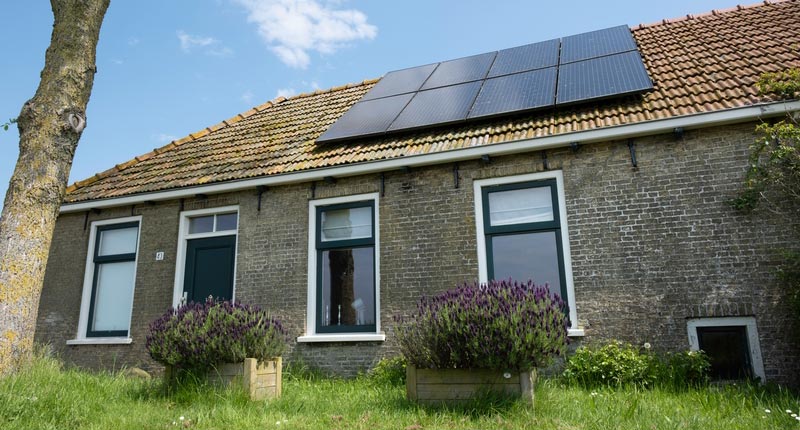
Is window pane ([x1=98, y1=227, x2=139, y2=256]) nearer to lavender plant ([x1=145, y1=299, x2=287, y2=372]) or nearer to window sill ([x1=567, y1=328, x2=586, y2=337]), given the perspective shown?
lavender plant ([x1=145, y1=299, x2=287, y2=372])

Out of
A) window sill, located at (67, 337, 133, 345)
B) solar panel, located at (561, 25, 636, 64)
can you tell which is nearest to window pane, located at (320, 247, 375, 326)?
window sill, located at (67, 337, 133, 345)

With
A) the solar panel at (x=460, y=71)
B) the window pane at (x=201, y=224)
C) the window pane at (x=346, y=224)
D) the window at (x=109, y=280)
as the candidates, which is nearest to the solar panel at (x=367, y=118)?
the solar panel at (x=460, y=71)

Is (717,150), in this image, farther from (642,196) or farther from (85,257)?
(85,257)

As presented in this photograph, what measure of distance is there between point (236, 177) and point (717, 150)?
738 cm

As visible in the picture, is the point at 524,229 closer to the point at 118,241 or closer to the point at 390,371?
the point at 390,371

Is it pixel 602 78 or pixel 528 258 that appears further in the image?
pixel 602 78

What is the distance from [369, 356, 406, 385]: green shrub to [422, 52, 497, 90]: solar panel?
213 inches

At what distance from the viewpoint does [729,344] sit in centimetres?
689

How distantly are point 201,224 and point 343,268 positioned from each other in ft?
9.97

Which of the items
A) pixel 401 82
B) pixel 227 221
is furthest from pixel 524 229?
pixel 227 221

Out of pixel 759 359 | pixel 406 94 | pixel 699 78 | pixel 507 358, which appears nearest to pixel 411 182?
pixel 406 94

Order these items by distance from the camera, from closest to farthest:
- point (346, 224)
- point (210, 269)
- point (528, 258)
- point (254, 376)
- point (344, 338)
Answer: point (254, 376) → point (528, 258) → point (344, 338) → point (346, 224) → point (210, 269)

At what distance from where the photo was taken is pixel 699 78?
27.6 feet

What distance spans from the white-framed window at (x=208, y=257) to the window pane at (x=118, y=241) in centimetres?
123
